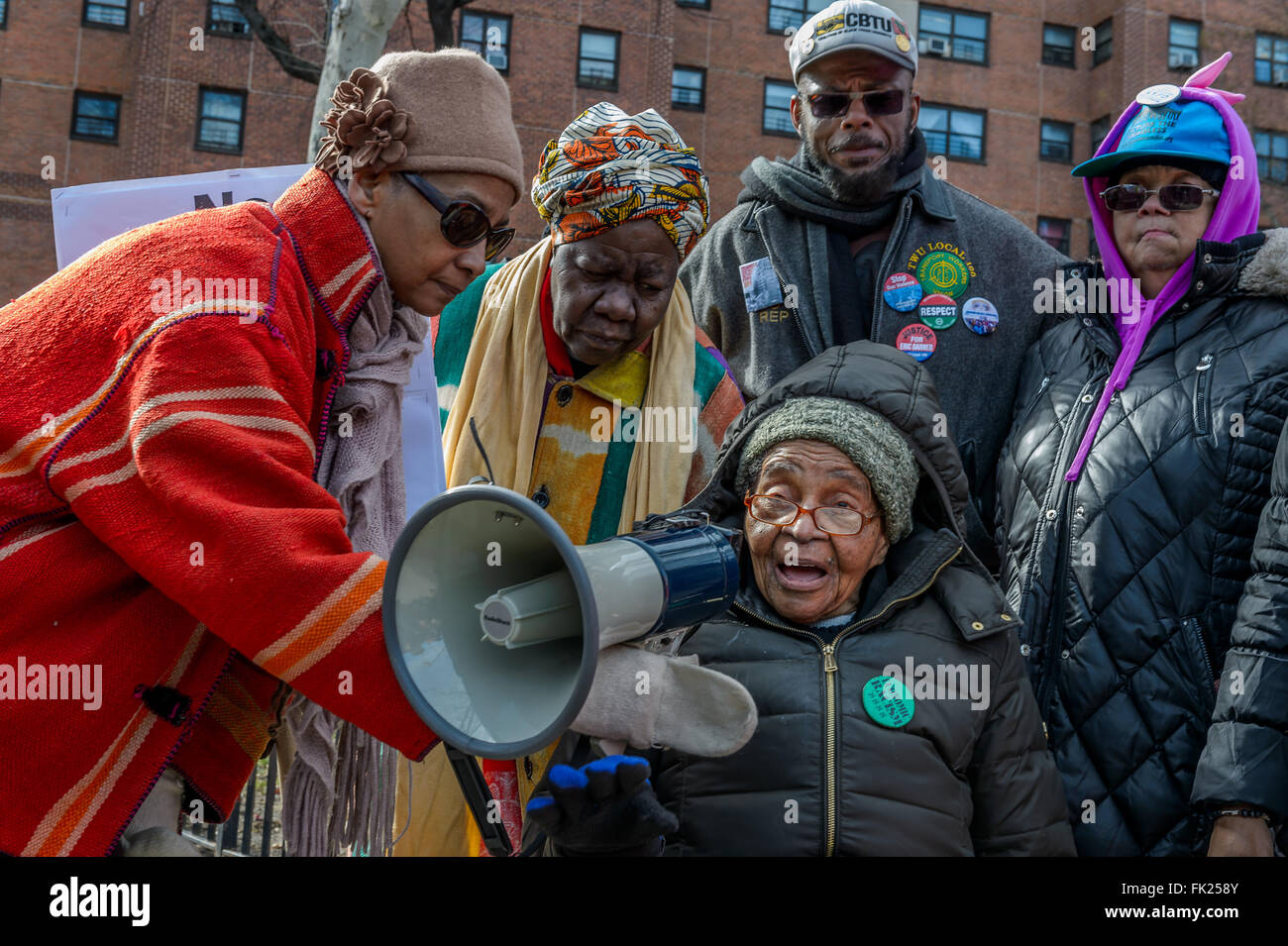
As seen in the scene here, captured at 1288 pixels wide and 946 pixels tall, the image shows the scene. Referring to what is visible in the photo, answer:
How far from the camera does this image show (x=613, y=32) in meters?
24.8

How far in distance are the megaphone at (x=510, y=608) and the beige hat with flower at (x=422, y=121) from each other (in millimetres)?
854

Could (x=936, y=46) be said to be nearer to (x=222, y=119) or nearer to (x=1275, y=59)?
(x=1275, y=59)

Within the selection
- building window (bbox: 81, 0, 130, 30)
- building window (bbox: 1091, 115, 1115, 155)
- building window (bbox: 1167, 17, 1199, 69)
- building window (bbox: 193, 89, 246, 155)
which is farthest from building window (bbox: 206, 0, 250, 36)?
building window (bbox: 1167, 17, 1199, 69)

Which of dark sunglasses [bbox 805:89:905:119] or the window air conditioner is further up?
the window air conditioner

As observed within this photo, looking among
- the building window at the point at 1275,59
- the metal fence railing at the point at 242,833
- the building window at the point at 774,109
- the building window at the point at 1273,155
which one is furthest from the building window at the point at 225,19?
the building window at the point at 1275,59

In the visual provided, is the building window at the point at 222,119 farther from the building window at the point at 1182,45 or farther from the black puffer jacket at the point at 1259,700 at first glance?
the black puffer jacket at the point at 1259,700

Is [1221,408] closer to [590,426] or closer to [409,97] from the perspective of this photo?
[590,426]

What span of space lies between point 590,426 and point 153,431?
1.73 m

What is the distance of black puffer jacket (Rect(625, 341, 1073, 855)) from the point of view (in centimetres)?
274

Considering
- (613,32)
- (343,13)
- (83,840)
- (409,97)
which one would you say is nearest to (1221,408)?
(409,97)

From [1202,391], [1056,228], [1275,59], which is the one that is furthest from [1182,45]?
[1202,391]

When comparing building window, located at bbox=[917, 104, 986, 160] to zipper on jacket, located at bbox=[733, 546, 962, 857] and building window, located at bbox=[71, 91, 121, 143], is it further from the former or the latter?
zipper on jacket, located at bbox=[733, 546, 962, 857]

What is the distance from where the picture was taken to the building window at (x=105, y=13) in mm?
23797

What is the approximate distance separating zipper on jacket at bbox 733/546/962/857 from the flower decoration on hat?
4.54 ft
